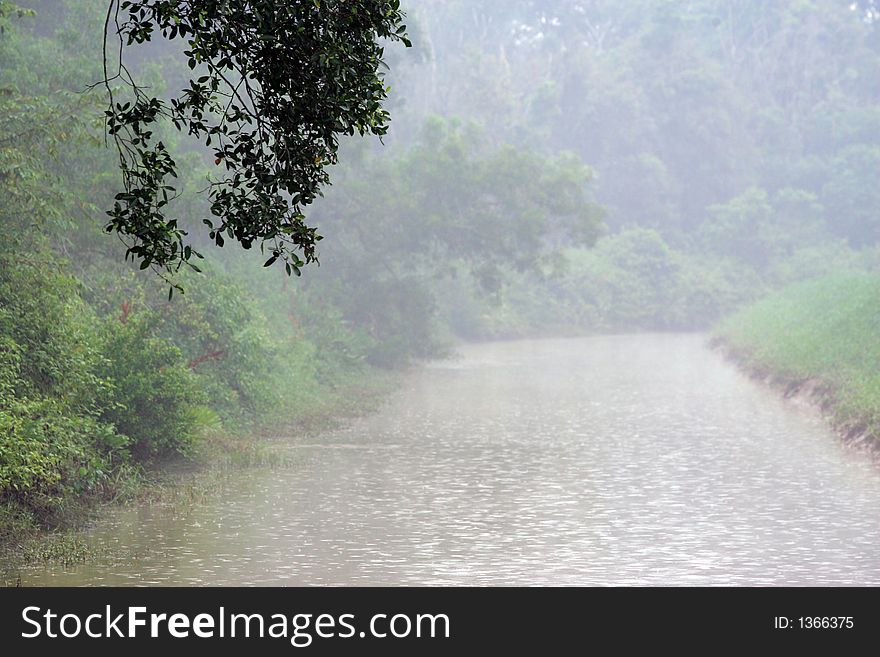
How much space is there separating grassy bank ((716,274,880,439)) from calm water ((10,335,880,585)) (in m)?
Result: 0.68

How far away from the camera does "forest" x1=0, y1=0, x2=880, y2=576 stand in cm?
1417

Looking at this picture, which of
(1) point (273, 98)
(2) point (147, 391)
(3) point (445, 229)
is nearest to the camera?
(1) point (273, 98)

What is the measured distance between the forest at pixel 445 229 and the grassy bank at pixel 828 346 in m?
0.11

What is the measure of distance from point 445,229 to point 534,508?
19.3m

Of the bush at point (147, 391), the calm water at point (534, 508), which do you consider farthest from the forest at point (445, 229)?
the calm water at point (534, 508)

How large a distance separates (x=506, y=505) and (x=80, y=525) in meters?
4.83

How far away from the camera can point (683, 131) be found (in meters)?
72.6

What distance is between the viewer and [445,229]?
33.6 m

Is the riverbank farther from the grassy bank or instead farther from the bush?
the grassy bank

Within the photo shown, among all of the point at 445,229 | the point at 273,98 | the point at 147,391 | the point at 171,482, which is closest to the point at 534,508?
the point at 171,482

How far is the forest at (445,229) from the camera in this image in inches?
558

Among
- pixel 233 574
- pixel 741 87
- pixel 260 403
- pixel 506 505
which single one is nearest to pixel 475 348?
pixel 260 403

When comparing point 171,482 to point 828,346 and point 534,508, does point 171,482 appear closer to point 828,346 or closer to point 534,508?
point 534,508
